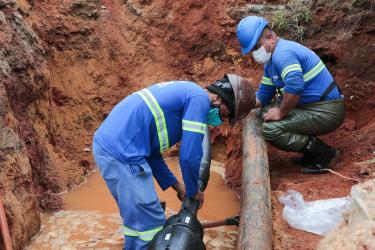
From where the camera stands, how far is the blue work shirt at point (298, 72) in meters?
4.53

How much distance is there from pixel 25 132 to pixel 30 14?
208cm

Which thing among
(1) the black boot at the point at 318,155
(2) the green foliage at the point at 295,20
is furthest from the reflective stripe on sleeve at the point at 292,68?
(2) the green foliage at the point at 295,20

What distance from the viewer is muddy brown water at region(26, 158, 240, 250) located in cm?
426

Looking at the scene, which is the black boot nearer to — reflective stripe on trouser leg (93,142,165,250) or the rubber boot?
the rubber boot

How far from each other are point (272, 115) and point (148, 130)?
2046 mm

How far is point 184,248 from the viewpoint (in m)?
2.77

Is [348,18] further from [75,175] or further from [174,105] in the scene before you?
[75,175]

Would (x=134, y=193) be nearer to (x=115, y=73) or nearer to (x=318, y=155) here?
(x=318, y=155)

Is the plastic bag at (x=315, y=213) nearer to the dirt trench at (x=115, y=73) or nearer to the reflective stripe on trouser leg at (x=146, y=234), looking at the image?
the dirt trench at (x=115, y=73)

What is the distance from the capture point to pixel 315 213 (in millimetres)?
3547

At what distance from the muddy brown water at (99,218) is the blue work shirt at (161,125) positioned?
4.17ft

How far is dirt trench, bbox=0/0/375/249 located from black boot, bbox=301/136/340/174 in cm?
17

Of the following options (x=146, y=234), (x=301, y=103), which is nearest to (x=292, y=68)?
(x=301, y=103)

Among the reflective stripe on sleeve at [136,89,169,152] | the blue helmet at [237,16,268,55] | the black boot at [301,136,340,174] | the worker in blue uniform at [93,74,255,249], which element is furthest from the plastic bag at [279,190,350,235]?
the blue helmet at [237,16,268,55]
